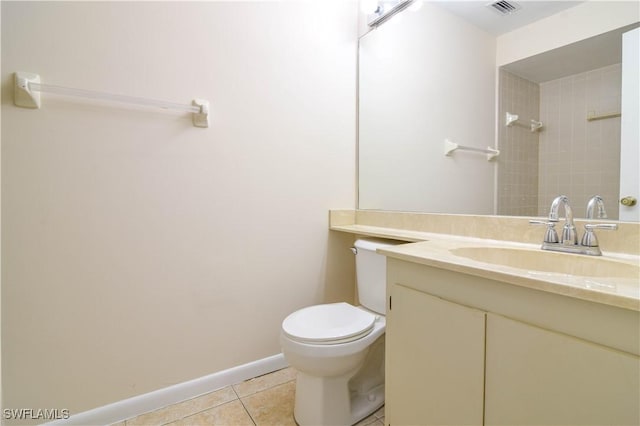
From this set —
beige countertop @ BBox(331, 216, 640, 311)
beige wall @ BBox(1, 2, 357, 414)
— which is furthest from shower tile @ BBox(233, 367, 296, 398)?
beige countertop @ BBox(331, 216, 640, 311)

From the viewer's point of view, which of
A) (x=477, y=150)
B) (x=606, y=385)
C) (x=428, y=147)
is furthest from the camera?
(x=428, y=147)

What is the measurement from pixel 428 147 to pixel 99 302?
1.79m

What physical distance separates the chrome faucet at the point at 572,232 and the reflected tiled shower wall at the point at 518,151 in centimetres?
19

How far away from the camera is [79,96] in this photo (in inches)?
44.4

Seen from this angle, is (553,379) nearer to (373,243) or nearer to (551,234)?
(551,234)

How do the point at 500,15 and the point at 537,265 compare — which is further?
the point at 500,15

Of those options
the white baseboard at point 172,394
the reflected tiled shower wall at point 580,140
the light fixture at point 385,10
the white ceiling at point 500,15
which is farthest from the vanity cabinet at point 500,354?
the light fixture at point 385,10

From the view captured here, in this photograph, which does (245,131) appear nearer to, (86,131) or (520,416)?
(86,131)

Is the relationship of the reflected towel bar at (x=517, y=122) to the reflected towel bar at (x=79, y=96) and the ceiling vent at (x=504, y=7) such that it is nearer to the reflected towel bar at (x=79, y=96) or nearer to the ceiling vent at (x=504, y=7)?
the ceiling vent at (x=504, y=7)

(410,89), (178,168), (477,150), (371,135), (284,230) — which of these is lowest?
(284,230)

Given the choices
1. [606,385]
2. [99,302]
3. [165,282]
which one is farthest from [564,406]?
[99,302]

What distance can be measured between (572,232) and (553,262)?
119mm

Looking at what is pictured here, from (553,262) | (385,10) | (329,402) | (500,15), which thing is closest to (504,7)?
(500,15)

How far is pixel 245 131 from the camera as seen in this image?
1.48 metres
